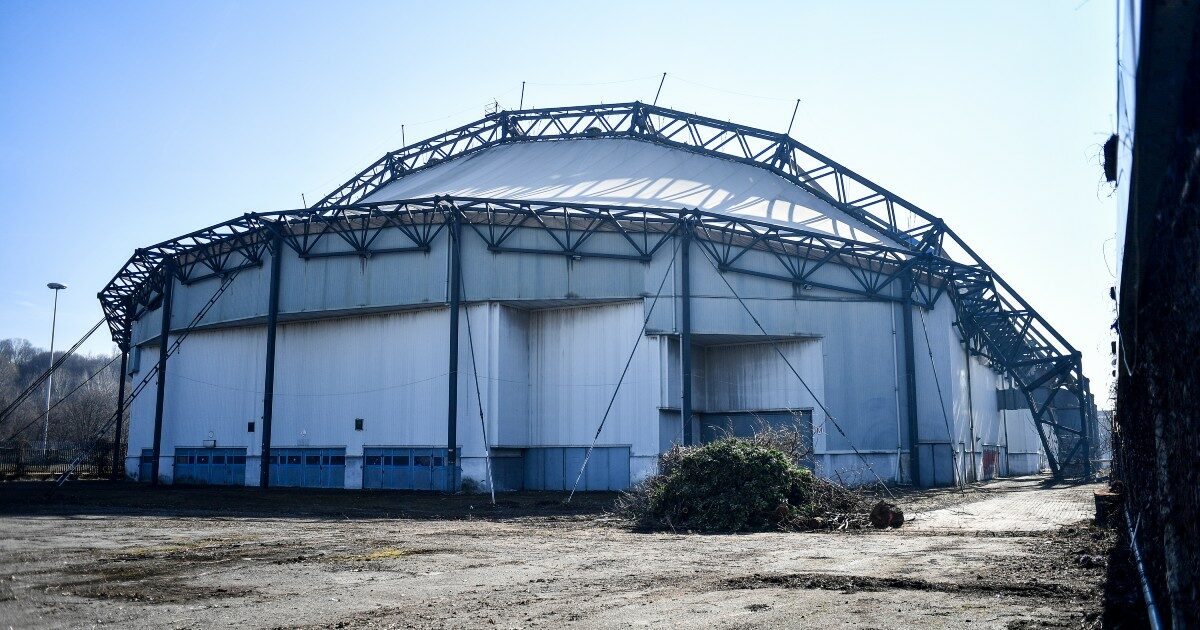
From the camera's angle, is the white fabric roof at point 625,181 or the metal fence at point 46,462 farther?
the metal fence at point 46,462

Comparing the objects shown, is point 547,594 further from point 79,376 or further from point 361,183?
point 79,376

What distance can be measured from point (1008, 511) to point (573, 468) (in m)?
17.3

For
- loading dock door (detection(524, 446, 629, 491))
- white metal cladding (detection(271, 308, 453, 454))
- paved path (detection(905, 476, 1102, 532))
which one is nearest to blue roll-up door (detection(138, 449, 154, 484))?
white metal cladding (detection(271, 308, 453, 454))

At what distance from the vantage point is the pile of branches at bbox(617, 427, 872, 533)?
67.0 ft

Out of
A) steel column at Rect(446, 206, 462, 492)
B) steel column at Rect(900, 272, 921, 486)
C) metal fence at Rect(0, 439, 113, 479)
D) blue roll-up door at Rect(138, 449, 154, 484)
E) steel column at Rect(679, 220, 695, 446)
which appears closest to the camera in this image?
steel column at Rect(446, 206, 462, 492)

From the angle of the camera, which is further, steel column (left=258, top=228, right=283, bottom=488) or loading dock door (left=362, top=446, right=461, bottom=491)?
steel column (left=258, top=228, right=283, bottom=488)

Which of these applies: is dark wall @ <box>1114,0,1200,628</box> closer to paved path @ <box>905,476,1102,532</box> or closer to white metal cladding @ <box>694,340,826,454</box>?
paved path @ <box>905,476,1102,532</box>

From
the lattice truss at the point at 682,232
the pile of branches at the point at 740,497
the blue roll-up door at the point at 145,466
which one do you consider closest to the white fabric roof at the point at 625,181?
the lattice truss at the point at 682,232

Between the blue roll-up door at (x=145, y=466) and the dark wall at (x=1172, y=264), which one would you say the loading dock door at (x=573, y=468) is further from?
the dark wall at (x=1172, y=264)

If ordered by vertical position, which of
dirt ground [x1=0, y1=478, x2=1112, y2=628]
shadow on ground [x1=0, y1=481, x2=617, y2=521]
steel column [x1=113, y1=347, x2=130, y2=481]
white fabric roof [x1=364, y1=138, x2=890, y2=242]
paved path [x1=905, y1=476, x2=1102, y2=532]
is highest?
white fabric roof [x1=364, y1=138, x2=890, y2=242]

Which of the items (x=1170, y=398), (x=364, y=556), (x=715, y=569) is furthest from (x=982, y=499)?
(x=1170, y=398)

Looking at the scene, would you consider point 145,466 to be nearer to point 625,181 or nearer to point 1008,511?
point 625,181

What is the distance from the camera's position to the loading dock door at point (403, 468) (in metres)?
35.9

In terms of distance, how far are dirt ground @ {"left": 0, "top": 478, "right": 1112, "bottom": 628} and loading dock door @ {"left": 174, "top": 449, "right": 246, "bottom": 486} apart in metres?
18.7
